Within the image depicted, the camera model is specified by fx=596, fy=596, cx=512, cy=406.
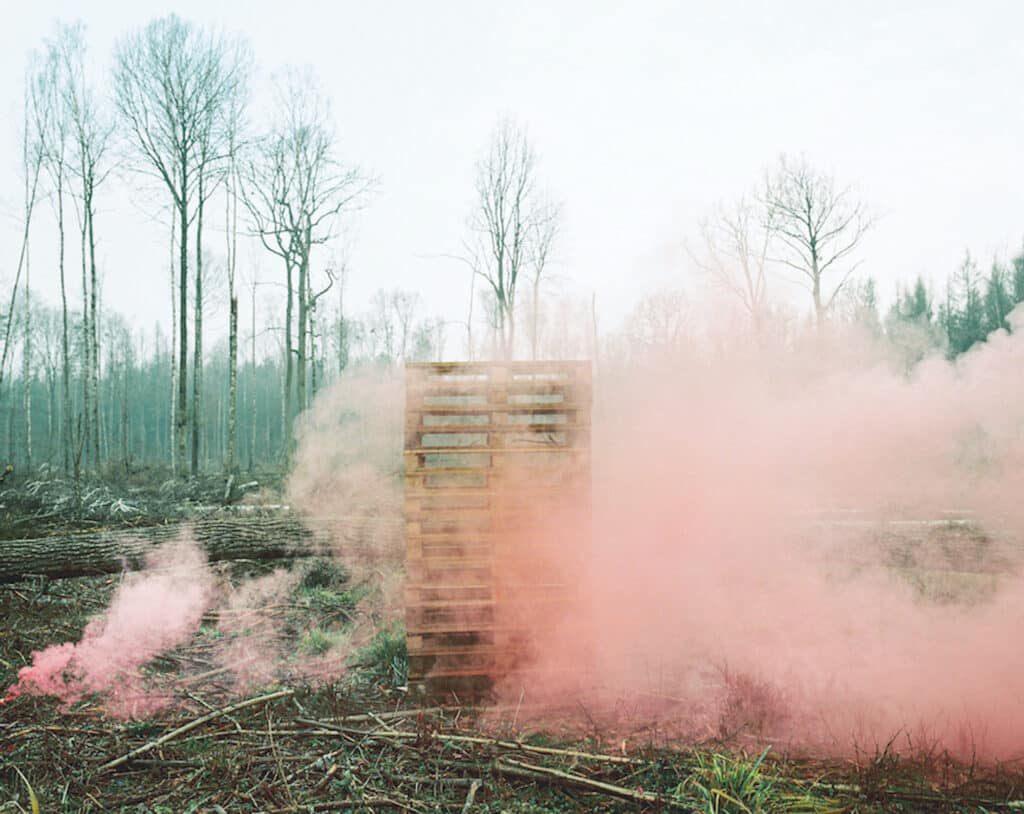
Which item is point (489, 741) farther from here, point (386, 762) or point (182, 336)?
point (182, 336)

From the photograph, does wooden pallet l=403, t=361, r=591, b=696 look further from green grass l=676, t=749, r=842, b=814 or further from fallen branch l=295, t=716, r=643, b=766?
green grass l=676, t=749, r=842, b=814

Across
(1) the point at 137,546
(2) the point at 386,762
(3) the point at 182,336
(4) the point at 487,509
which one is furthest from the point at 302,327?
(2) the point at 386,762

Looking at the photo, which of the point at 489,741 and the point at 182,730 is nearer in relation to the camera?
the point at 489,741

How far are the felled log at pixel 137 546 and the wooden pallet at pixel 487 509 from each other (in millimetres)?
3215

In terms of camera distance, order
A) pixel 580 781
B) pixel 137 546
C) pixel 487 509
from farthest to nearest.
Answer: pixel 137 546
pixel 487 509
pixel 580 781

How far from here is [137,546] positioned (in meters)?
Result: 6.84

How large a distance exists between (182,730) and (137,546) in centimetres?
363

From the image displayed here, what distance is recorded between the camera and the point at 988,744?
3.71 m

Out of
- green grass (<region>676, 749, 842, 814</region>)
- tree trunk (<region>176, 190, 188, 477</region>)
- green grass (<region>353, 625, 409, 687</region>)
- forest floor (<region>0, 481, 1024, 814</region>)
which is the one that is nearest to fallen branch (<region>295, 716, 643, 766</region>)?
forest floor (<region>0, 481, 1024, 814</region>)

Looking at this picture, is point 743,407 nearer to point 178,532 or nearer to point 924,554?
point 924,554

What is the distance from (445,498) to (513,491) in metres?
0.55

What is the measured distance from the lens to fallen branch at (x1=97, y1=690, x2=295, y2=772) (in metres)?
3.64

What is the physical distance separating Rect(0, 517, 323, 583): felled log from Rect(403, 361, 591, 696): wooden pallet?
10.5ft

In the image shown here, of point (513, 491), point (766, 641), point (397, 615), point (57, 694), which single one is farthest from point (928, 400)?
point (57, 694)
